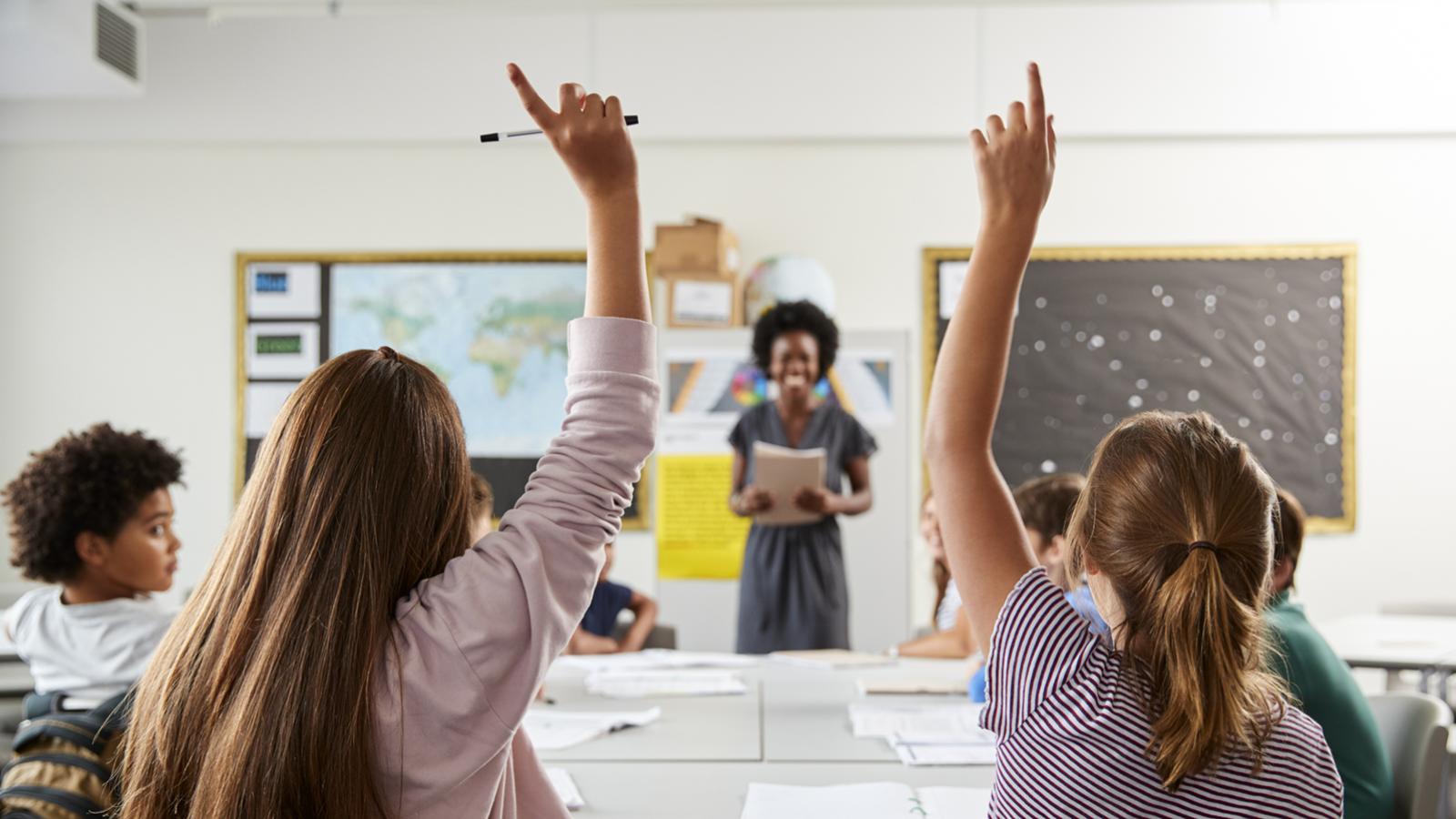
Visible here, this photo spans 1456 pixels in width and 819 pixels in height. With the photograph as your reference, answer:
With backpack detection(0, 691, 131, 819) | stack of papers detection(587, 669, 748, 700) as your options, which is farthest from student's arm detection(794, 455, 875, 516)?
backpack detection(0, 691, 131, 819)

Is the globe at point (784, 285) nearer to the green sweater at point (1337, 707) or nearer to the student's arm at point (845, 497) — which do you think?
the student's arm at point (845, 497)

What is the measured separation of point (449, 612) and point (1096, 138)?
185 inches

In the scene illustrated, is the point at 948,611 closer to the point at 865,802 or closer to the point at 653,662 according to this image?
the point at 653,662

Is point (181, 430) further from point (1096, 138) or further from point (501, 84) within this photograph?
point (1096, 138)

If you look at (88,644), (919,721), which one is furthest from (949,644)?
(88,644)

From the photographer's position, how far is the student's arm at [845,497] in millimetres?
3721

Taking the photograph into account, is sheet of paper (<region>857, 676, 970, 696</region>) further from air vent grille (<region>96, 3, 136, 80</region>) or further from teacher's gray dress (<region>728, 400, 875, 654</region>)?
air vent grille (<region>96, 3, 136, 80</region>)

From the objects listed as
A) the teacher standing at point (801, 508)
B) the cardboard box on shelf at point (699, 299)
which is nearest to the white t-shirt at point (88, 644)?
the teacher standing at point (801, 508)

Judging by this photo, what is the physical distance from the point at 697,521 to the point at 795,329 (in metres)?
0.87

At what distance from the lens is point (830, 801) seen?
1628mm

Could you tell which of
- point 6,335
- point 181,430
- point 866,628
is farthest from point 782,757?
point 6,335

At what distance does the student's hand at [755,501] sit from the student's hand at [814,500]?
0.09m

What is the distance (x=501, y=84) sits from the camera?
17.0 feet

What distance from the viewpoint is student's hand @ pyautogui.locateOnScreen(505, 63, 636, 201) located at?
0.98 m
